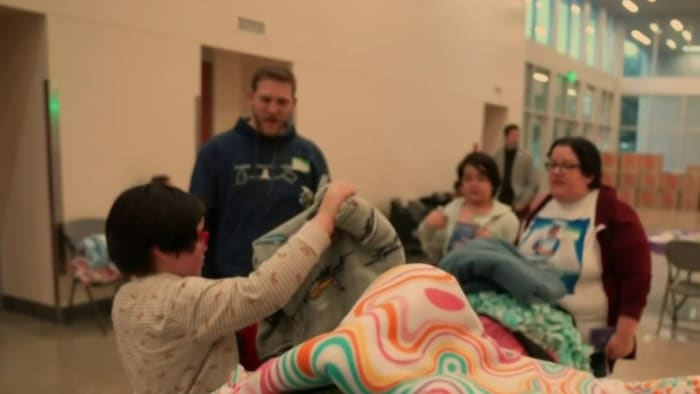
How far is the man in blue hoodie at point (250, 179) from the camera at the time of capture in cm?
219

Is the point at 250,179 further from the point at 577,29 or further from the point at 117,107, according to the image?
the point at 577,29

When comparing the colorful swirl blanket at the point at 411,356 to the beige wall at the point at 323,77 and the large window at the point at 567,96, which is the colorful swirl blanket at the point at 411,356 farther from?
the large window at the point at 567,96

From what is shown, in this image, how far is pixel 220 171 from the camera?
88.4 inches

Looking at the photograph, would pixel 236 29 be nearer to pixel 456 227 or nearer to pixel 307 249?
pixel 456 227

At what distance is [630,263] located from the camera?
202 cm

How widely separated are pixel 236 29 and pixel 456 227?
4145mm

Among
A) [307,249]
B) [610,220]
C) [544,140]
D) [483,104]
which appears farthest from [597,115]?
[307,249]

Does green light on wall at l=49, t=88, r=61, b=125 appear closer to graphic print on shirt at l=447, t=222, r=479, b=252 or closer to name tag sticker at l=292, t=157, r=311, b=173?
name tag sticker at l=292, t=157, r=311, b=173

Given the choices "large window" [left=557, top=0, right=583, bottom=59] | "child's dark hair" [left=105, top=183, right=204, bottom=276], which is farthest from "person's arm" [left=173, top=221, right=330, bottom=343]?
"large window" [left=557, top=0, right=583, bottom=59]

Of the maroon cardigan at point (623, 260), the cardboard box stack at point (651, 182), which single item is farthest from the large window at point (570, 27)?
the maroon cardigan at point (623, 260)

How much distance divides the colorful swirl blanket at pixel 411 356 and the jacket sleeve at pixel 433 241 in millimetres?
1817

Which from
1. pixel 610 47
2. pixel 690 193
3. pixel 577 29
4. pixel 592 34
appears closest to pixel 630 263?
pixel 690 193

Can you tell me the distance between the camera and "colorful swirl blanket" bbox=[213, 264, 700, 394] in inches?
27.2

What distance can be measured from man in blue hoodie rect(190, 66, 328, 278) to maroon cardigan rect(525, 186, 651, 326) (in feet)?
3.46
